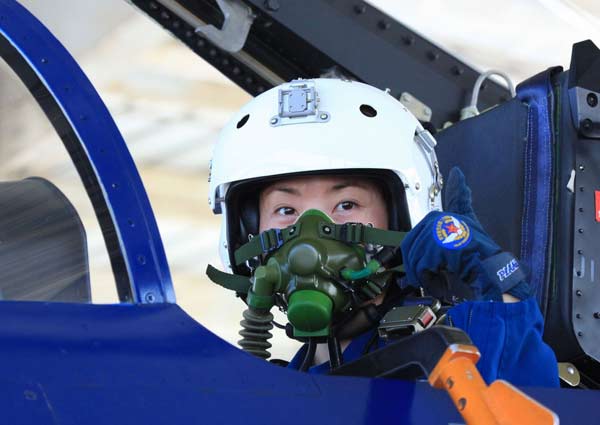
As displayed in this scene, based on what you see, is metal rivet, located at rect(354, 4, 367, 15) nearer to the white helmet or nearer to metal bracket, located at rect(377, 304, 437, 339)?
the white helmet

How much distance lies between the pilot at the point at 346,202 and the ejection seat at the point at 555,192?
23 cm

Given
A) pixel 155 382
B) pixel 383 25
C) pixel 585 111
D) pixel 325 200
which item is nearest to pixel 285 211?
pixel 325 200

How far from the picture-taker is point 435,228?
1.38m

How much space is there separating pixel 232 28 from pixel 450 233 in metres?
1.47

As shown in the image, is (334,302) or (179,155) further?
(179,155)

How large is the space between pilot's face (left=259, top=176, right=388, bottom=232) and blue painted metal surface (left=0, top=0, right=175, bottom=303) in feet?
2.28

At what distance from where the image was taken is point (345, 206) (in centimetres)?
189

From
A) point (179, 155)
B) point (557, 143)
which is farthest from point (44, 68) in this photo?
point (179, 155)

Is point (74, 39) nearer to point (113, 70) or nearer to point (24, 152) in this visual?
point (113, 70)

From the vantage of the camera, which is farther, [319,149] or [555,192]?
[555,192]

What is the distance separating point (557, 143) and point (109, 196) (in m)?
1.21

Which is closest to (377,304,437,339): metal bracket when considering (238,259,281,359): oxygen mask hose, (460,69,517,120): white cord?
(238,259,281,359): oxygen mask hose

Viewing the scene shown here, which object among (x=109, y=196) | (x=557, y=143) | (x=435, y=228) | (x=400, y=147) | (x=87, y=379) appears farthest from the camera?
(x=557, y=143)

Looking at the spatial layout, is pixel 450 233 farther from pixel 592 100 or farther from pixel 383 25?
pixel 383 25
